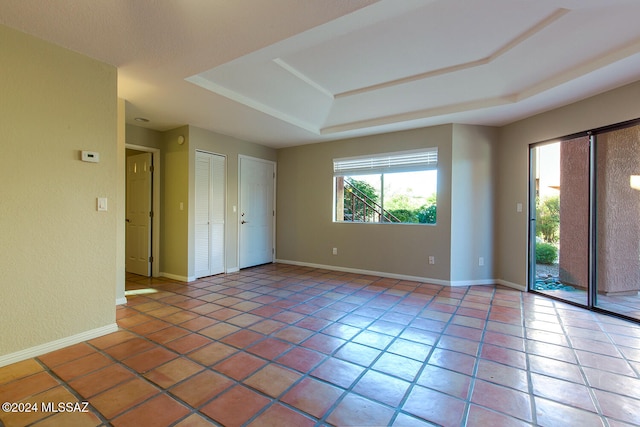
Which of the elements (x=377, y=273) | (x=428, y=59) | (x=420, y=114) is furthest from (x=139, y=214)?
(x=428, y=59)

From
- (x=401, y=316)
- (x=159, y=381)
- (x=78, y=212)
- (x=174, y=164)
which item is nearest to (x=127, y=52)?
(x=78, y=212)

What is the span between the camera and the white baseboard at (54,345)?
2092 mm

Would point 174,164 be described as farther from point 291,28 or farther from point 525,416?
point 525,416

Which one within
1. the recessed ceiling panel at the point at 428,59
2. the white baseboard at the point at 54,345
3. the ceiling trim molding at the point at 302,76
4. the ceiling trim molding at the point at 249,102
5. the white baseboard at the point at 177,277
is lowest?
the white baseboard at the point at 54,345

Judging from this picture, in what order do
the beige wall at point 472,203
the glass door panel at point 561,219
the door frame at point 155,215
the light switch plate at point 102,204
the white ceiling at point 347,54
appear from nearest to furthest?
the white ceiling at point 347,54 < the light switch plate at point 102,204 < the glass door panel at point 561,219 < the beige wall at point 472,203 < the door frame at point 155,215

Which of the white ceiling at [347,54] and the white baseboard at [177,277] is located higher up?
the white ceiling at [347,54]

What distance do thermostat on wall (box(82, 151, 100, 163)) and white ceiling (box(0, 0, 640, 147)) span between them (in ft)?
2.70

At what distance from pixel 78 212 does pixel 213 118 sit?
213cm

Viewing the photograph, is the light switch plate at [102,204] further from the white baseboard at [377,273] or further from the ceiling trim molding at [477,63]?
the white baseboard at [377,273]

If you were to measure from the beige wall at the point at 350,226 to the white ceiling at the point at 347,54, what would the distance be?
0.59 m

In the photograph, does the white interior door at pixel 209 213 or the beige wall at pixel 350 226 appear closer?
the beige wall at pixel 350 226

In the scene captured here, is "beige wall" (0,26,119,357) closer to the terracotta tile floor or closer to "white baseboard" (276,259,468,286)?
the terracotta tile floor

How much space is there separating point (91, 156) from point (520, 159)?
5.08 metres

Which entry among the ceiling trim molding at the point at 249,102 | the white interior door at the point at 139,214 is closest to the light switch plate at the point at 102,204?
the ceiling trim molding at the point at 249,102
